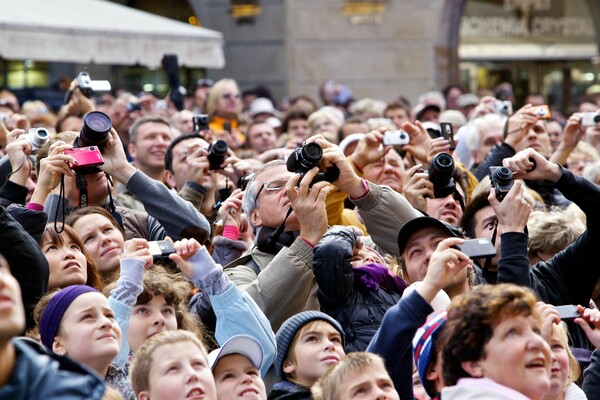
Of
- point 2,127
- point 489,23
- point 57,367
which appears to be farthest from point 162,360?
point 489,23

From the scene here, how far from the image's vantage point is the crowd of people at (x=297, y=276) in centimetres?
399

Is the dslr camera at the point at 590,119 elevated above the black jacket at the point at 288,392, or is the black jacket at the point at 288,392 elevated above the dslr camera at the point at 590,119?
the dslr camera at the point at 590,119

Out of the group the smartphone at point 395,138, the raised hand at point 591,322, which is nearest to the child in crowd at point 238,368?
the raised hand at point 591,322

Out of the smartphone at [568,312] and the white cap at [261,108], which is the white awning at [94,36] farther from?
the smartphone at [568,312]

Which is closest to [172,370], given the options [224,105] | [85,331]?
[85,331]

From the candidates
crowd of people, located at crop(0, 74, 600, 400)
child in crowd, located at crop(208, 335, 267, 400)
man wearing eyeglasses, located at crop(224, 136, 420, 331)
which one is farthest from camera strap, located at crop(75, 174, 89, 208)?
child in crowd, located at crop(208, 335, 267, 400)

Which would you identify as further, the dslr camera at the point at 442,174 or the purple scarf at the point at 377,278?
the dslr camera at the point at 442,174

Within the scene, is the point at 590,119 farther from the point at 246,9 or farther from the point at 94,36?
the point at 246,9

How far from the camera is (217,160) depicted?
292 inches

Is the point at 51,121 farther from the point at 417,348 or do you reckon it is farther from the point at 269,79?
the point at 269,79

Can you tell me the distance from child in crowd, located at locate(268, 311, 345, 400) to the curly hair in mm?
985

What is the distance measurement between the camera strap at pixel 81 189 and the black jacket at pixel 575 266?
2215 millimetres

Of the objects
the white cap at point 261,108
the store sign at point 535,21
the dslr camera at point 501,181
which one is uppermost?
the dslr camera at point 501,181

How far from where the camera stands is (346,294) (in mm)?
5500
